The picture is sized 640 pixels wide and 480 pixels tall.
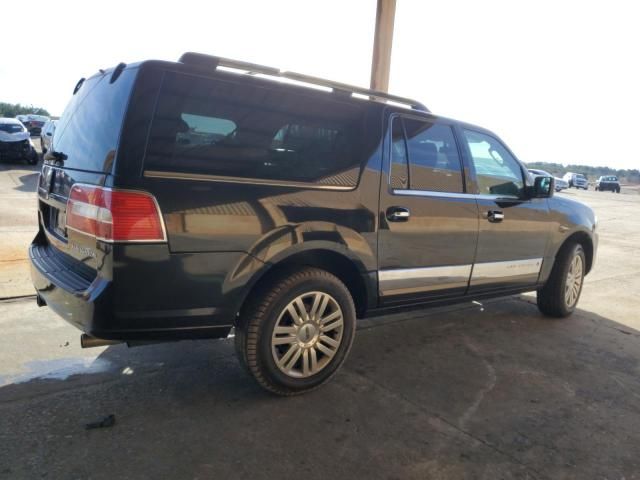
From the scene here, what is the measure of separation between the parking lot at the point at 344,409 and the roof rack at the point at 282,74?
1947 millimetres

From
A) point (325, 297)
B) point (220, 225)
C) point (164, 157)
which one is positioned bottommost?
point (325, 297)

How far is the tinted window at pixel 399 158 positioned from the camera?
3.53 m

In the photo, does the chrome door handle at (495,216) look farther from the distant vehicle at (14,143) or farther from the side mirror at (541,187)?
the distant vehicle at (14,143)

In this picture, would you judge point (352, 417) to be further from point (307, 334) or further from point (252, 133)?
point (252, 133)

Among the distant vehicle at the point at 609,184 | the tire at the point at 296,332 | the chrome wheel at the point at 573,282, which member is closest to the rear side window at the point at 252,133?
the tire at the point at 296,332

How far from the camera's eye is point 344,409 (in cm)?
306

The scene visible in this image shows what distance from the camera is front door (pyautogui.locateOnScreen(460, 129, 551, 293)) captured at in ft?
13.9

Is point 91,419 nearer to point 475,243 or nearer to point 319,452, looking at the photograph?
point 319,452

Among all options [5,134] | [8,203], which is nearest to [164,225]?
[8,203]

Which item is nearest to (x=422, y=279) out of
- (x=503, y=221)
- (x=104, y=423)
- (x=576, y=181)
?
(x=503, y=221)

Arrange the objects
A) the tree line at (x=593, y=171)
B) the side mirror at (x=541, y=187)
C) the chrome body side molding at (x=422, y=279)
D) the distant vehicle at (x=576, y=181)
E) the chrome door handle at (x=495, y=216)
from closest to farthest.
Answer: the chrome body side molding at (x=422, y=279)
the chrome door handle at (x=495, y=216)
the side mirror at (x=541, y=187)
the distant vehicle at (x=576, y=181)
the tree line at (x=593, y=171)

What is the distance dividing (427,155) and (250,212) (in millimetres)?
1637

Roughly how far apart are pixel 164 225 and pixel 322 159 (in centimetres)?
110

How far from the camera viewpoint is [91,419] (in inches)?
109
